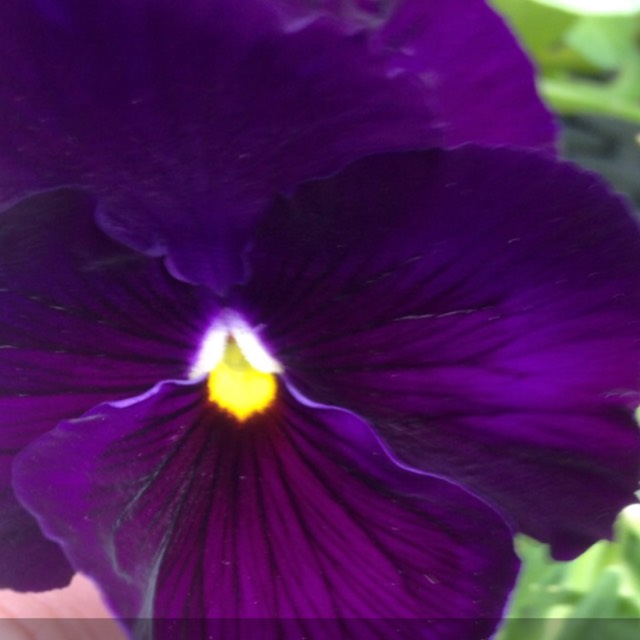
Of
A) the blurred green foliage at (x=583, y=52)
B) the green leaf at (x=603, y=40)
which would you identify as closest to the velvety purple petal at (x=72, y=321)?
Result: the blurred green foliage at (x=583, y=52)

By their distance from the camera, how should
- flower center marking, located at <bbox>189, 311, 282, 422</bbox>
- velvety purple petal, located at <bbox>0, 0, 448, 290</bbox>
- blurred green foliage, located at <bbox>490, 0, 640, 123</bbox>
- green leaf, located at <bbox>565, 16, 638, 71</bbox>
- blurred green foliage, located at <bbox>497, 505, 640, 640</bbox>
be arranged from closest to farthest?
velvety purple petal, located at <bbox>0, 0, 448, 290</bbox> → flower center marking, located at <bbox>189, 311, 282, 422</bbox> → blurred green foliage, located at <bbox>497, 505, 640, 640</bbox> → blurred green foliage, located at <bbox>490, 0, 640, 123</bbox> → green leaf, located at <bbox>565, 16, 638, 71</bbox>

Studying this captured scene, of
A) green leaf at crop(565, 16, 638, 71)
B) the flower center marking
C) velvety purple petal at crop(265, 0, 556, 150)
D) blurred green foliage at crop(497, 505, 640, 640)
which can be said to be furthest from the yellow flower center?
green leaf at crop(565, 16, 638, 71)

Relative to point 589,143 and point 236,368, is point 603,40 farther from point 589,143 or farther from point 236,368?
point 236,368

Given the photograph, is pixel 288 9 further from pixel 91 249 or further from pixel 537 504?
pixel 537 504

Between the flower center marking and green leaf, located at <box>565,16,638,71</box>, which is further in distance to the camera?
green leaf, located at <box>565,16,638,71</box>

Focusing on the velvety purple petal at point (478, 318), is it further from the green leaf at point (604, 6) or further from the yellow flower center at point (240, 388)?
the green leaf at point (604, 6)

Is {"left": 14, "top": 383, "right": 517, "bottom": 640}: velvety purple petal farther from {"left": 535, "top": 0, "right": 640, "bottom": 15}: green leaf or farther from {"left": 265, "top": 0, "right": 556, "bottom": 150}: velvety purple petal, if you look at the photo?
{"left": 535, "top": 0, "right": 640, "bottom": 15}: green leaf

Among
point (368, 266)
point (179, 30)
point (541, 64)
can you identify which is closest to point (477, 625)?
point (368, 266)

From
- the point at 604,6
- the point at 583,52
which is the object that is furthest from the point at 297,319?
the point at 583,52
